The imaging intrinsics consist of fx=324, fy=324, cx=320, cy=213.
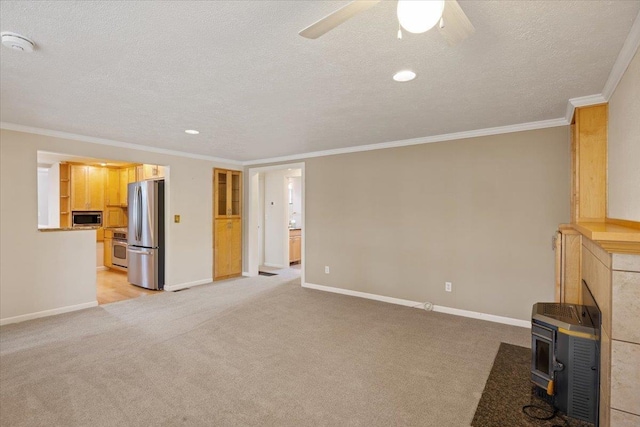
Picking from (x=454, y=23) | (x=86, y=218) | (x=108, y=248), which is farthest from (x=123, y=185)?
(x=454, y=23)

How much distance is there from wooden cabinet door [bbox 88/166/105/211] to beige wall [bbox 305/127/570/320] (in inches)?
196

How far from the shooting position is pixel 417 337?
342cm

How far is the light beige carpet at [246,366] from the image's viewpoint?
2.16 metres

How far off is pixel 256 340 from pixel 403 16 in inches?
123

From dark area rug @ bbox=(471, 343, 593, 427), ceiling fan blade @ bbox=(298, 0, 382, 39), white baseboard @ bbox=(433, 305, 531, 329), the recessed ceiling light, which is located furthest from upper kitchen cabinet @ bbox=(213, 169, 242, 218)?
ceiling fan blade @ bbox=(298, 0, 382, 39)

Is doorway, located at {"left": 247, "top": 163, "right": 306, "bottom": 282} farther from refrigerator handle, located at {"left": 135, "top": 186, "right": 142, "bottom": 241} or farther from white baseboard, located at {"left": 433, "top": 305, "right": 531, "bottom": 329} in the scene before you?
white baseboard, located at {"left": 433, "top": 305, "right": 531, "bottom": 329}

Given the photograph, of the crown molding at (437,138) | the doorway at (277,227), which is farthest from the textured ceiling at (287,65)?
the doorway at (277,227)

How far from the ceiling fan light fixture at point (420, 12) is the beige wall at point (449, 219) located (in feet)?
10.8

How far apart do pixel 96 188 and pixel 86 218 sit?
0.68 meters

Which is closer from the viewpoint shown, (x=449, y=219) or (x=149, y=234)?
(x=449, y=219)

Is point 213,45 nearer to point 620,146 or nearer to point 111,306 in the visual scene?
point 620,146

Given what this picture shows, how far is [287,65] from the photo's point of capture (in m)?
2.24

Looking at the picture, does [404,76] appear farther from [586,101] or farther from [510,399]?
[510,399]

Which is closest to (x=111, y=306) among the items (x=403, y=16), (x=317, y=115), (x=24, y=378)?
(x=24, y=378)
